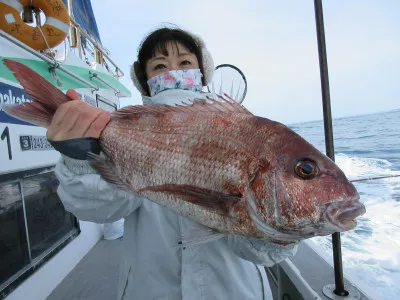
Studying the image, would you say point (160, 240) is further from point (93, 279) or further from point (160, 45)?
point (93, 279)

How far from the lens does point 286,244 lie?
1.16 m

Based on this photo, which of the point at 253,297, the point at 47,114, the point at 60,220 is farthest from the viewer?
the point at 60,220

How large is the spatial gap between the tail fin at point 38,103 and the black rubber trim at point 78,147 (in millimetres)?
132

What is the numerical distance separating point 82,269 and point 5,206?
67.2 inches

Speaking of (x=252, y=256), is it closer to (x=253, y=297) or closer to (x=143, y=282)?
(x=253, y=297)

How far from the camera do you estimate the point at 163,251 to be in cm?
154

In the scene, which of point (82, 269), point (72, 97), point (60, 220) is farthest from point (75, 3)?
point (72, 97)

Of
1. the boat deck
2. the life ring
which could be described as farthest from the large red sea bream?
the boat deck

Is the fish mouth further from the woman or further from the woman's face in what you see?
the woman's face

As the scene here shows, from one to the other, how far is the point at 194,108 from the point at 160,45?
90 centimetres

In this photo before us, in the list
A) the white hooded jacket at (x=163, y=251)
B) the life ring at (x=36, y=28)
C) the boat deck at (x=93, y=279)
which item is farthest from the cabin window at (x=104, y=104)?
the white hooded jacket at (x=163, y=251)

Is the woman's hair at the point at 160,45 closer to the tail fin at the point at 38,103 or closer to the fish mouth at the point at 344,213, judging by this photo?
the tail fin at the point at 38,103

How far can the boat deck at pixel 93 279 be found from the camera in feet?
11.1

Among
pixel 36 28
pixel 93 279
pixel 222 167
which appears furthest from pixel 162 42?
pixel 93 279
